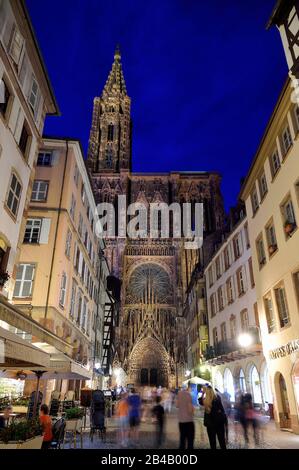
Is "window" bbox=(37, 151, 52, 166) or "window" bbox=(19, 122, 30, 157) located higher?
"window" bbox=(37, 151, 52, 166)

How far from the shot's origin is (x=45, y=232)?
711 inches

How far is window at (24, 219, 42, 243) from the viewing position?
59.2ft

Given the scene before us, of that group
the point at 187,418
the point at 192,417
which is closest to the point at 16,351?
the point at 187,418

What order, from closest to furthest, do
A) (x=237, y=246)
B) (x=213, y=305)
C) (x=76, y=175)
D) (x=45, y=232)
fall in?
(x=45, y=232), (x=76, y=175), (x=237, y=246), (x=213, y=305)

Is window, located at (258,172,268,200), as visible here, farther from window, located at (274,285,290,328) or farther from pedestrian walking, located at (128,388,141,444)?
pedestrian walking, located at (128,388,141,444)

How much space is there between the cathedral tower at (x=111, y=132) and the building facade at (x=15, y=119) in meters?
50.8

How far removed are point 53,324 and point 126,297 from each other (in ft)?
124

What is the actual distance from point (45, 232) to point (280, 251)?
11812 mm

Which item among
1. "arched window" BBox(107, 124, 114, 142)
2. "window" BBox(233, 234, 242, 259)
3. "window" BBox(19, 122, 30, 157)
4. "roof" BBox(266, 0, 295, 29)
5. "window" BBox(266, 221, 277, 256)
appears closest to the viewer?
"roof" BBox(266, 0, 295, 29)

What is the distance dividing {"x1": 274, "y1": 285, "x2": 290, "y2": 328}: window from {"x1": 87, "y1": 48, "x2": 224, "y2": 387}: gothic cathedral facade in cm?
2058

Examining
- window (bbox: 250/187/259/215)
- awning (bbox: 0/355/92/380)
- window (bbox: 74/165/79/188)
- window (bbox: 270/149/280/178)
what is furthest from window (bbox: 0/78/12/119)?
window (bbox: 250/187/259/215)

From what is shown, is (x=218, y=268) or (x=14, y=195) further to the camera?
(x=218, y=268)

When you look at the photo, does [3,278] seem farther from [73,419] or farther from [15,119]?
[15,119]

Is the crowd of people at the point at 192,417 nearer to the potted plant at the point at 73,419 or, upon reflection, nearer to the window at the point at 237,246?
the potted plant at the point at 73,419
